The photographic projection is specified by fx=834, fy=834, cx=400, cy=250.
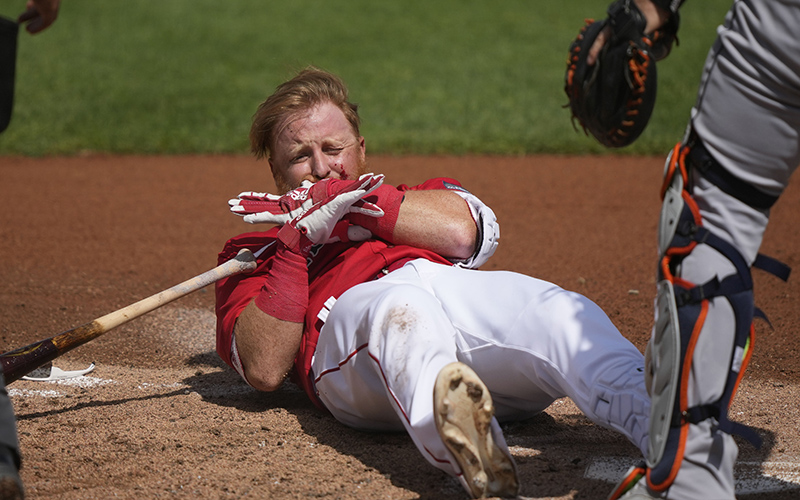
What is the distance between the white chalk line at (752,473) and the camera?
222 centimetres

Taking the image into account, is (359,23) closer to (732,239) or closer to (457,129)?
(457,129)

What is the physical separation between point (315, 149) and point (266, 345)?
75 cm

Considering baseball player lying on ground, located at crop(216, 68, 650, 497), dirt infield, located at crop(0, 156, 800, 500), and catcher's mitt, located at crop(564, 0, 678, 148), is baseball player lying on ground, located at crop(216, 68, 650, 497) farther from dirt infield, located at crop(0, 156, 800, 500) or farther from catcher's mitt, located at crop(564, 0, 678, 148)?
catcher's mitt, located at crop(564, 0, 678, 148)

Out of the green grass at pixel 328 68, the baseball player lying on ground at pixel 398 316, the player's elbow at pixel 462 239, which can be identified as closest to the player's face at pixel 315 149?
the baseball player lying on ground at pixel 398 316

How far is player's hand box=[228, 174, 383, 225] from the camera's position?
8.73ft

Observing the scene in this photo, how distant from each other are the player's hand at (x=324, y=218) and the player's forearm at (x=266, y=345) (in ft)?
0.81

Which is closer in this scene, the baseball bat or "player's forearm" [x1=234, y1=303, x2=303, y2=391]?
"player's forearm" [x1=234, y1=303, x2=303, y2=391]

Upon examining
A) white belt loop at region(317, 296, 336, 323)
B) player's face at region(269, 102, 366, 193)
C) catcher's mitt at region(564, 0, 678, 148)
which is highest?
catcher's mitt at region(564, 0, 678, 148)

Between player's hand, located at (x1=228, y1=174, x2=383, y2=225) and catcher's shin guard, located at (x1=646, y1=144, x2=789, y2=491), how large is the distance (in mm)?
1039

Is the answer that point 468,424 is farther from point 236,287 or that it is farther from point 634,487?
point 236,287

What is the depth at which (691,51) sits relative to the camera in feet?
36.7

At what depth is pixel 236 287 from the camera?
2906mm

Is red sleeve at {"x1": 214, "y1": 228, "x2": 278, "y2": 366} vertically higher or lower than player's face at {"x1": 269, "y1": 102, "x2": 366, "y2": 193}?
lower

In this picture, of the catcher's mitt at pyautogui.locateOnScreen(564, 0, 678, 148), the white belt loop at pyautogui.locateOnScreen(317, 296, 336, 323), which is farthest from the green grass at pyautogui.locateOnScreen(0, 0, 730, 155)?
the catcher's mitt at pyautogui.locateOnScreen(564, 0, 678, 148)
